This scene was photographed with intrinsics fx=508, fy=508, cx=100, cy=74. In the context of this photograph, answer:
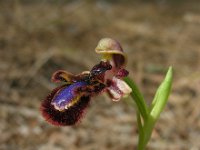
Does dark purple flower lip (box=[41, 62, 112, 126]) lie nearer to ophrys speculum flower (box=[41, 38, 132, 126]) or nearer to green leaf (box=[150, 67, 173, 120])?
ophrys speculum flower (box=[41, 38, 132, 126])

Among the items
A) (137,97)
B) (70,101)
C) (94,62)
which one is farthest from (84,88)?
(94,62)

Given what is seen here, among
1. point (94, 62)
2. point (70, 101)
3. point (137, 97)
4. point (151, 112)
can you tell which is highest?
point (70, 101)

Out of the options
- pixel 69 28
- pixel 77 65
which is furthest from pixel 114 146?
pixel 69 28

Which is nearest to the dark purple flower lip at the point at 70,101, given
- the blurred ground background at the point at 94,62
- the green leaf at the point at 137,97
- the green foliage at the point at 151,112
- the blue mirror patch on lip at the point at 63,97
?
the blue mirror patch on lip at the point at 63,97

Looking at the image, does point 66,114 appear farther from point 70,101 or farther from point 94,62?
point 94,62

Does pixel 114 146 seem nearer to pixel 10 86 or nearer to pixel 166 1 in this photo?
pixel 10 86

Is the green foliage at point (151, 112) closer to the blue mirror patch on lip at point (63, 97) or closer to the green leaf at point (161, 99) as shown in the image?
the green leaf at point (161, 99)
